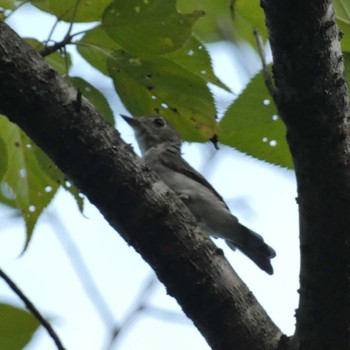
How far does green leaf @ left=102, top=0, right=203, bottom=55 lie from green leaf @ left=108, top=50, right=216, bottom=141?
0.10 meters

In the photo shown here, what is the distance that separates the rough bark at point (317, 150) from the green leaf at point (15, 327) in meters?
0.86

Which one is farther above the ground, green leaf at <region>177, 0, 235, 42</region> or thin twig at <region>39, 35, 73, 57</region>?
green leaf at <region>177, 0, 235, 42</region>

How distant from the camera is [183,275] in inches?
105

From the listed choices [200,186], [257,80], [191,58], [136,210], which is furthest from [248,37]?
[200,186]

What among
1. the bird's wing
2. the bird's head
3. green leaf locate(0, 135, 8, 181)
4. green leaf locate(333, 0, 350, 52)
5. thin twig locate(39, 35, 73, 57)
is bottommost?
green leaf locate(0, 135, 8, 181)

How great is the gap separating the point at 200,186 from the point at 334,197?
112 inches

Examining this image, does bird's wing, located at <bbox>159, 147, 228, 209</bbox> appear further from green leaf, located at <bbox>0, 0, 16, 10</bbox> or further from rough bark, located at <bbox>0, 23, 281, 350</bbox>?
rough bark, located at <bbox>0, 23, 281, 350</bbox>

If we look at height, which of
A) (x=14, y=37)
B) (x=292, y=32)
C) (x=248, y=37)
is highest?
(x=248, y=37)

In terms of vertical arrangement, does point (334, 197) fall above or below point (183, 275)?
above

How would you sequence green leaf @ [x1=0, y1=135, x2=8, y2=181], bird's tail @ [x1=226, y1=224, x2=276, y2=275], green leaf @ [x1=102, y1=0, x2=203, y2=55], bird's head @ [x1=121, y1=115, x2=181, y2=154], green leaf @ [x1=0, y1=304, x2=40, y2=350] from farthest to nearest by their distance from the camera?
bird's head @ [x1=121, y1=115, x2=181, y2=154] → bird's tail @ [x1=226, y1=224, x2=276, y2=275] → green leaf @ [x1=0, y1=135, x2=8, y2=181] → green leaf @ [x1=102, y1=0, x2=203, y2=55] → green leaf @ [x1=0, y1=304, x2=40, y2=350]

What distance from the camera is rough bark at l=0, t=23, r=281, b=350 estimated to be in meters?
2.68

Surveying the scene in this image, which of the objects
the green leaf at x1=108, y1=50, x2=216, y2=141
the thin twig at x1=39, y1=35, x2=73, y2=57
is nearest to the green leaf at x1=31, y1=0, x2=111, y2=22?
the thin twig at x1=39, y1=35, x2=73, y2=57

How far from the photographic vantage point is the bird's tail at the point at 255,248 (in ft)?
15.7

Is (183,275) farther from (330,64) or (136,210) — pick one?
(330,64)
